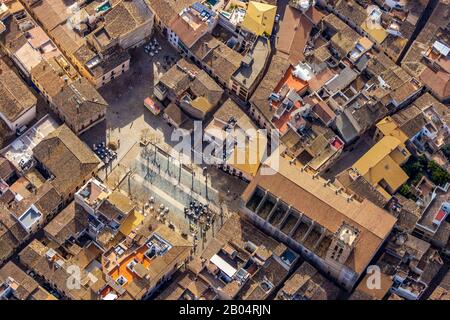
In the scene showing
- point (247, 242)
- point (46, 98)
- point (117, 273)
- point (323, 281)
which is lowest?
point (323, 281)

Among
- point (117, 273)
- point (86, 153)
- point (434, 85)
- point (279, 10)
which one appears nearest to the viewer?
point (117, 273)

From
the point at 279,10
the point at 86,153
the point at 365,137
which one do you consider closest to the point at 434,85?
the point at 365,137

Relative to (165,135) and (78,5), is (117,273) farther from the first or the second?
(78,5)

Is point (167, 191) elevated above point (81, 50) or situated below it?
below

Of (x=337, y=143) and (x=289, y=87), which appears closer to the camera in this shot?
(x=337, y=143)

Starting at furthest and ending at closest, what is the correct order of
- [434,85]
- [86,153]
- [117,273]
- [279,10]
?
[279,10], [434,85], [86,153], [117,273]

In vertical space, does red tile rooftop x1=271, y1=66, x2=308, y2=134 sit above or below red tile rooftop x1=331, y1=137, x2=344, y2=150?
above

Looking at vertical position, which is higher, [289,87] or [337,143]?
[289,87]

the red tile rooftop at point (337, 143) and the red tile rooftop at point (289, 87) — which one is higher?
the red tile rooftop at point (289, 87)

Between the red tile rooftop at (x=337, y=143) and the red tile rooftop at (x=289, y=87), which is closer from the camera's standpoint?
the red tile rooftop at (x=337, y=143)

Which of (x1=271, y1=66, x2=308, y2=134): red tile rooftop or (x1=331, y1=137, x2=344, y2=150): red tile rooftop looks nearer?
(x1=331, y1=137, x2=344, y2=150): red tile rooftop

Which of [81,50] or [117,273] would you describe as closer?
[117,273]
